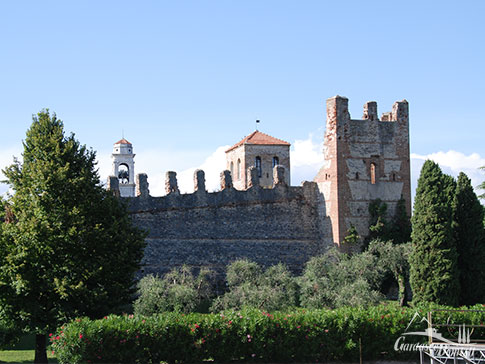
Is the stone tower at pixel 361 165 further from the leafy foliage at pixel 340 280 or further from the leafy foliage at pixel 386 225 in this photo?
the leafy foliage at pixel 340 280

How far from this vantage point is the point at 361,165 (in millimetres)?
39562

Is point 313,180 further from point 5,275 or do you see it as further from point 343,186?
point 5,275

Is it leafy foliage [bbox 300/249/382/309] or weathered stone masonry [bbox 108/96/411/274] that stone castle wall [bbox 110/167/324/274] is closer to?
weathered stone masonry [bbox 108/96/411/274]

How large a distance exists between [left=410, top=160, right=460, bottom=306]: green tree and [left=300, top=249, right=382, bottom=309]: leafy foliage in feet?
7.90

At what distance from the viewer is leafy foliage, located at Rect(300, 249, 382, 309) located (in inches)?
1335

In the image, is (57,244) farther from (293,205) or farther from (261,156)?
(261,156)

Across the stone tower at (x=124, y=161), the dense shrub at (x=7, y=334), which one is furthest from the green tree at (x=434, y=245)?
the stone tower at (x=124, y=161)

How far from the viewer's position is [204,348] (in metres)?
23.4

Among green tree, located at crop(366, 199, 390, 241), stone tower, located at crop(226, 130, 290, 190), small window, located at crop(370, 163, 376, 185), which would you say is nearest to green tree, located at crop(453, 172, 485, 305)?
green tree, located at crop(366, 199, 390, 241)

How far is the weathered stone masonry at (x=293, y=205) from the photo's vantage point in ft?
122

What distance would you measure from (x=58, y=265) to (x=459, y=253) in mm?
16487

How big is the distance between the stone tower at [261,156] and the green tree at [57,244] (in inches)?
979

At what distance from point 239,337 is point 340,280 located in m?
12.8

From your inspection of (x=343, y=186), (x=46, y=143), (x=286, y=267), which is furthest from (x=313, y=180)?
(x=46, y=143)
